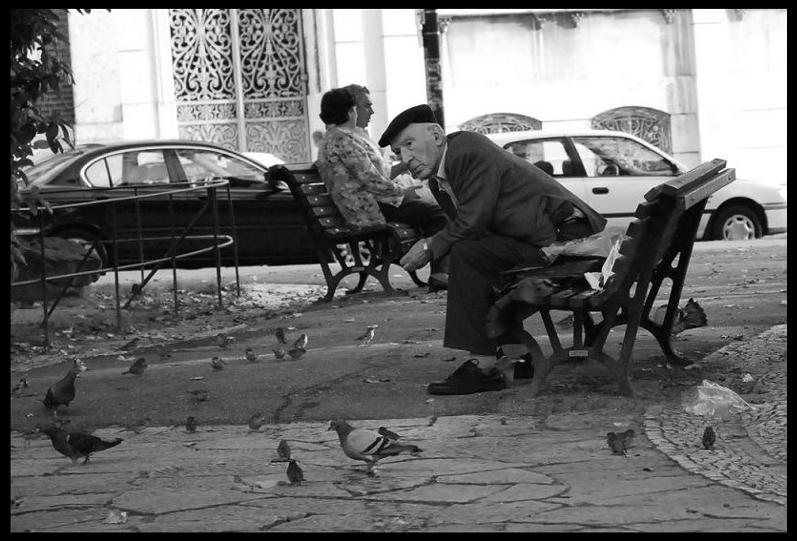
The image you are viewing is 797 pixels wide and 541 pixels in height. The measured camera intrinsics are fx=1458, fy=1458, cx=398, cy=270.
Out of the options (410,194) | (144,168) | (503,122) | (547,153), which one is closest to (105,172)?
(144,168)

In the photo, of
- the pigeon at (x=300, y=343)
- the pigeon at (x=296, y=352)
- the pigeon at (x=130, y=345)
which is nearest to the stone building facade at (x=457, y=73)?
the pigeon at (x=130, y=345)

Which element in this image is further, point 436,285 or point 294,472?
point 436,285

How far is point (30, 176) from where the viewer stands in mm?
14250

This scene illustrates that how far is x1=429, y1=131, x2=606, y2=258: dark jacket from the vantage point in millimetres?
6742

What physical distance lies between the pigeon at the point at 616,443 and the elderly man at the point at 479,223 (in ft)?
4.53

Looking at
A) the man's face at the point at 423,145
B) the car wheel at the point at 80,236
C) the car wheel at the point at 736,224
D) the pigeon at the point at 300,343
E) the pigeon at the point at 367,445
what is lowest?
the pigeon at the point at 367,445

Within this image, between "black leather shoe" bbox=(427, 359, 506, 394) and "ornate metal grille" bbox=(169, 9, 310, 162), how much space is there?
1568 cm

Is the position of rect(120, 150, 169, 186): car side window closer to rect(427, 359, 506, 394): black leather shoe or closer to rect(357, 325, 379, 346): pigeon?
rect(357, 325, 379, 346): pigeon

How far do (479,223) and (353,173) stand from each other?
4367 mm

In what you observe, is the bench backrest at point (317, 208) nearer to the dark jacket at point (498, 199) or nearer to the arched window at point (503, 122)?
the dark jacket at point (498, 199)

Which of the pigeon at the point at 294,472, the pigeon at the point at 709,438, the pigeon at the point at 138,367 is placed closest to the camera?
the pigeon at the point at 294,472

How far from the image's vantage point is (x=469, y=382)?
22.0 feet

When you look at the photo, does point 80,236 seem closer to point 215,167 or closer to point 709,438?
point 215,167

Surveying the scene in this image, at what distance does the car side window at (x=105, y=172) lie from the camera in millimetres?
14273
